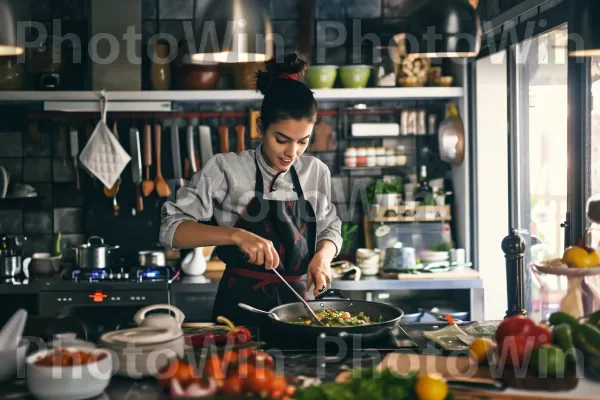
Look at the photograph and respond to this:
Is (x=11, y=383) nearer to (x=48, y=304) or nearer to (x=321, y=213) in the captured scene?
(x=321, y=213)

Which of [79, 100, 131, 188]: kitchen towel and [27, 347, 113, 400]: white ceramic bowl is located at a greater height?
[79, 100, 131, 188]: kitchen towel

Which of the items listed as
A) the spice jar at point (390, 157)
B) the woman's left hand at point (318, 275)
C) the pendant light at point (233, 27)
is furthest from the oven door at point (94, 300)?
the pendant light at point (233, 27)

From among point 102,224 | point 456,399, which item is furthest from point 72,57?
point 456,399

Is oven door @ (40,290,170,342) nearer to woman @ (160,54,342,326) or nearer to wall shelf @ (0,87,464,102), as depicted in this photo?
wall shelf @ (0,87,464,102)

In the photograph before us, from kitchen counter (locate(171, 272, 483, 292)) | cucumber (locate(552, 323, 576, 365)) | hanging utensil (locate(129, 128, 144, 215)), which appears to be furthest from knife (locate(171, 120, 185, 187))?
cucumber (locate(552, 323, 576, 365))

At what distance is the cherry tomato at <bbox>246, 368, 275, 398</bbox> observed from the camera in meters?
1.63

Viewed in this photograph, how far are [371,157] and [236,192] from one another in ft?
7.63

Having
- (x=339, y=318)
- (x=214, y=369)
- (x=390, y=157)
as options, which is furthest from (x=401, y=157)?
(x=214, y=369)

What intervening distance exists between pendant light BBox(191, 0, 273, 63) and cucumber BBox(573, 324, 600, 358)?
47.8 inches

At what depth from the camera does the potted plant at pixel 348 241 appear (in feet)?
16.6

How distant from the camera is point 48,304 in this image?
4.42 meters

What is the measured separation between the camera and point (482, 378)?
6.18ft

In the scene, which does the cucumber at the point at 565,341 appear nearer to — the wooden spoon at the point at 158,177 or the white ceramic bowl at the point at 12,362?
the white ceramic bowl at the point at 12,362

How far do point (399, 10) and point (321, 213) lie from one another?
2615 mm
